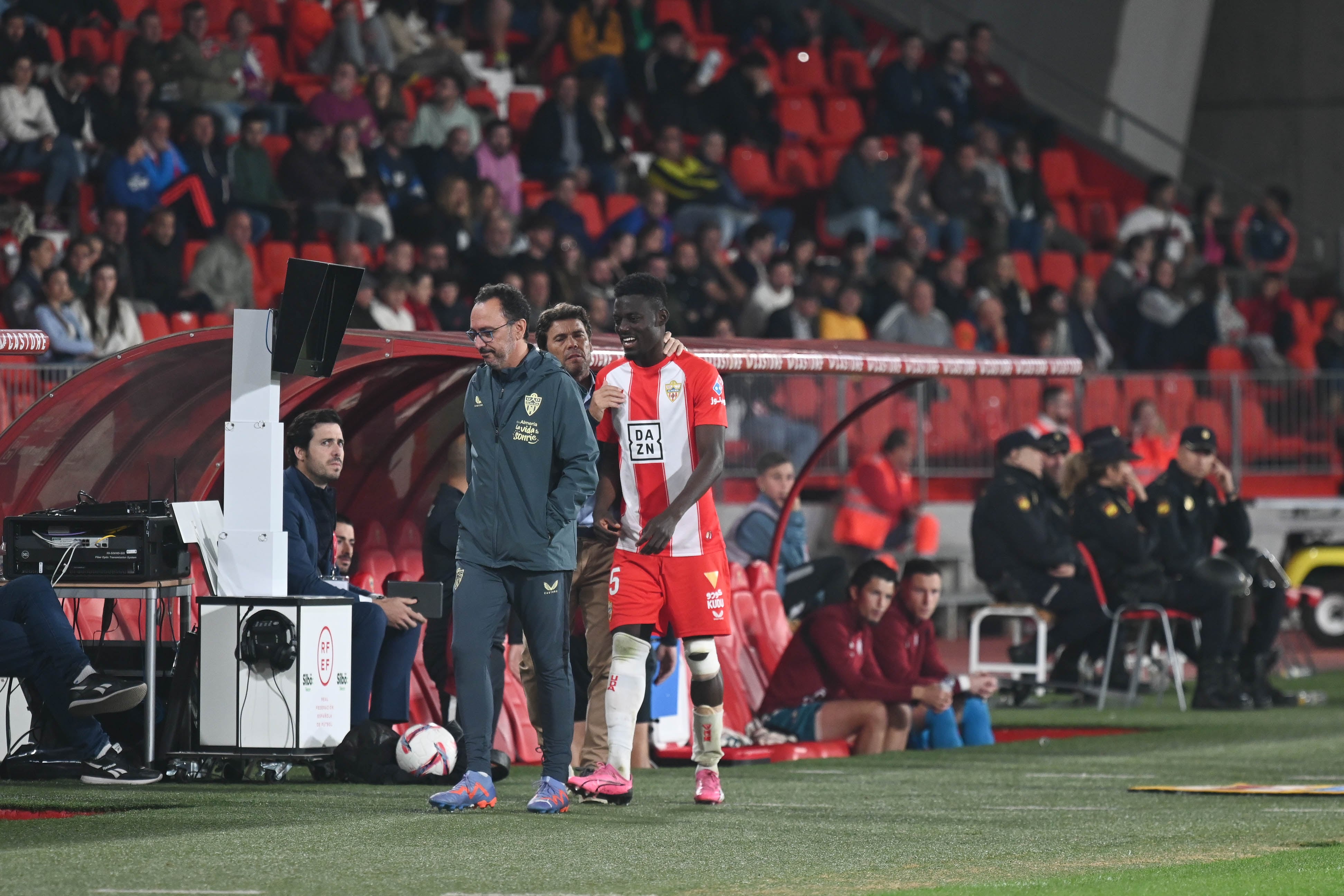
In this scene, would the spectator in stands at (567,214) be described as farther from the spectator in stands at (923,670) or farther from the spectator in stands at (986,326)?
the spectator in stands at (923,670)

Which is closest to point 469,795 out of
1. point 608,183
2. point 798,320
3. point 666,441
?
point 666,441

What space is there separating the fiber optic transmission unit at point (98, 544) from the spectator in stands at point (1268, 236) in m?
17.3

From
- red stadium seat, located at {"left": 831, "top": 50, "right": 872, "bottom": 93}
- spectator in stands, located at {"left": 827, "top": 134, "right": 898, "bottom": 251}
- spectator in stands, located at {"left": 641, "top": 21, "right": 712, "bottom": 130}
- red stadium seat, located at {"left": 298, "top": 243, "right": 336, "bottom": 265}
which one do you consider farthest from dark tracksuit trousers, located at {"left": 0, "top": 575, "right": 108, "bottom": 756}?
red stadium seat, located at {"left": 831, "top": 50, "right": 872, "bottom": 93}

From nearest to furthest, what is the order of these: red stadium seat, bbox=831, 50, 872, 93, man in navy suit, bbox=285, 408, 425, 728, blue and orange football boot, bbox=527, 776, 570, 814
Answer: blue and orange football boot, bbox=527, 776, 570, 814
man in navy suit, bbox=285, 408, 425, 728
red stadium seat, bbox=831, 50, 872, 93

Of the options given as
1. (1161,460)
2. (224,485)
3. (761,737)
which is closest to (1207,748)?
(761,737)

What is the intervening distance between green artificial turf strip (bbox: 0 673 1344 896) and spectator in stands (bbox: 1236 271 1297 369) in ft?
38.0

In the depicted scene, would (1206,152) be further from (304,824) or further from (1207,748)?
(304,824)

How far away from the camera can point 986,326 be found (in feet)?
67.2

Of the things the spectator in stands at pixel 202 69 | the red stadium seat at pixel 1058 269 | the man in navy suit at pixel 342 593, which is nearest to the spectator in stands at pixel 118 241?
the spectator in stands at pixel 202 69

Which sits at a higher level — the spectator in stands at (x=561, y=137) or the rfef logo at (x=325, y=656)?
the spectator in stands at (x=561, y=137)

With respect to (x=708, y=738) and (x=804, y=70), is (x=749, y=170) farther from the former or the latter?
(x=708, y=738)

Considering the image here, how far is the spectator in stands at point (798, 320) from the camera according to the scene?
18.8 metres

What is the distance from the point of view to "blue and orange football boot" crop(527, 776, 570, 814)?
823 cm

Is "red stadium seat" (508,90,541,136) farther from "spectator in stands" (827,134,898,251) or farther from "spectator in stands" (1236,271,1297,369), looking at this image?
"spectator in stands" (1236,271,1297,369)
